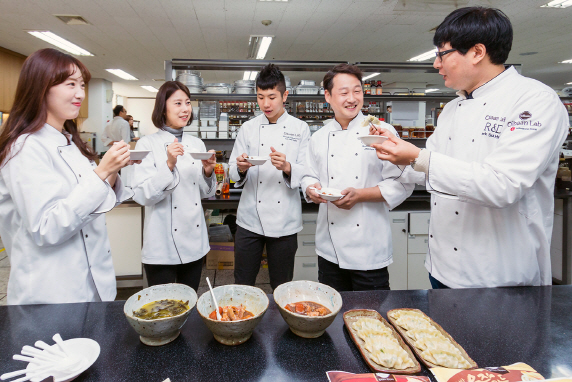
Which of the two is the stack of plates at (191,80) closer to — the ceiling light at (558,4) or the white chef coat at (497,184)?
the white chef coat at (497,184)

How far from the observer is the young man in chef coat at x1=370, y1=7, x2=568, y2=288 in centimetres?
116

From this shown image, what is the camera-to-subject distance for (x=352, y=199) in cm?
177

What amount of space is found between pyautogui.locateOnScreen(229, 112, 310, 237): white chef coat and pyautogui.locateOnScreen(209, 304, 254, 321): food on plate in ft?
3.97

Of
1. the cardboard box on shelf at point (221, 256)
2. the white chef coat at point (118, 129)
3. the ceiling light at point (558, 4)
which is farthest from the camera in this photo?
the white chef coat at point (118, 129)

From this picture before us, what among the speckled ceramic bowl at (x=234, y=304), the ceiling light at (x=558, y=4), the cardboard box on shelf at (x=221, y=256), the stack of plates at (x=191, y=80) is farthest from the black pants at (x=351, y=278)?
the ceiling light at (x=558, y=4)

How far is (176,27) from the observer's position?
632 centimetres

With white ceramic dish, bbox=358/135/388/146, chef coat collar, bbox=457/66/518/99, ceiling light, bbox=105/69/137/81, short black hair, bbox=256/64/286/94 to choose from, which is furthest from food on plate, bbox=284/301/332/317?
ceiling light, bbox=105/69/137/81

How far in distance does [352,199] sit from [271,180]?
2.36ft

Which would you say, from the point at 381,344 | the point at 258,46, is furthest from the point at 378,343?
the point at 258,46

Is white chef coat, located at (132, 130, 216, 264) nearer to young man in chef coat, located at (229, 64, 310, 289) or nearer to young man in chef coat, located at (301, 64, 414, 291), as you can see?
young man in chef coat, located at (229, 64, 310, 289)

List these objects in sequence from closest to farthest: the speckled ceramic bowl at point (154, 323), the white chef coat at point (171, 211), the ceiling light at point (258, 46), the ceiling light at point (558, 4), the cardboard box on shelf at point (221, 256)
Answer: the speckled ceramic bowl at point (154, 323), the white chef coat at point (171, 211), the cardboard box on shelf at point (221, 256), the ceiling light at point (558, 4), the ceiling light at point (258, 46)

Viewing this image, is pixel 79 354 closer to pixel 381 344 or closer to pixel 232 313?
pixel 232 313

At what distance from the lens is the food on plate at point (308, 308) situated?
1004 mm

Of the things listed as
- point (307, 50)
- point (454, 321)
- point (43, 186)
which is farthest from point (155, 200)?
point (307, 50)
